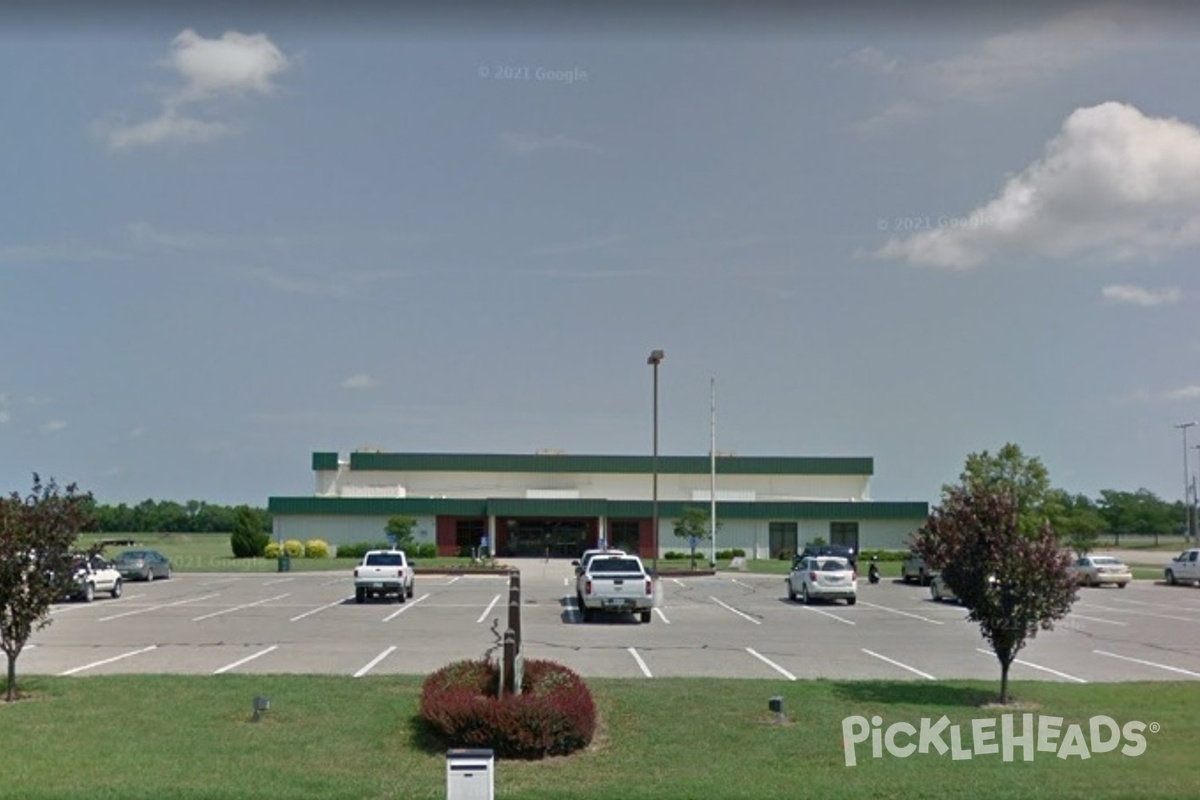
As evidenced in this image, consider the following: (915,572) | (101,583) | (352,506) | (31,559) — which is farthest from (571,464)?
(31,559)

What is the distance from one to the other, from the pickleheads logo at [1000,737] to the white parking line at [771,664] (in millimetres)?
4412

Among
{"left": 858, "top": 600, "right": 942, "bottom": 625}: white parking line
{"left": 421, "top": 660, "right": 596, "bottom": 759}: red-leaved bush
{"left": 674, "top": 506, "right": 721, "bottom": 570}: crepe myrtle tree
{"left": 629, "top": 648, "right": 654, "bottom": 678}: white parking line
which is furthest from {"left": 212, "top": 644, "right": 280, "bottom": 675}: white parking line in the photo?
{"left": 674, "top": 506, "right": 721, "bottom": 570}: crepe myrtle tree

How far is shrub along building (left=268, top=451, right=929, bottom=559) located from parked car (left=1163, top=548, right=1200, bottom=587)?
2259 cm

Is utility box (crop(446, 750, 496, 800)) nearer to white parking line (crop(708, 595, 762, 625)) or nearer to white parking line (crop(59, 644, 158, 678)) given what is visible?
white parking line (crop(59, 644, 158, 678))

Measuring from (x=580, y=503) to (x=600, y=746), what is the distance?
63783mm

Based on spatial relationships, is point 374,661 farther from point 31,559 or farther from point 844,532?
point 844,532

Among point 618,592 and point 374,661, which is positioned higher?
point 618,592

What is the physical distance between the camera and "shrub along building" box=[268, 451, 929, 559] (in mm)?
76375

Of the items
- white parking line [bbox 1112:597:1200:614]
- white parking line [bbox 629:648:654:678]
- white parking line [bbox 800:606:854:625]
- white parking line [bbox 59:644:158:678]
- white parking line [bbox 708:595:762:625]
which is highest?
white parking line [bbox 59:644:158:678]

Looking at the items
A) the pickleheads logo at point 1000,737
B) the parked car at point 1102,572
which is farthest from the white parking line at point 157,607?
the parked car at point 1102,572

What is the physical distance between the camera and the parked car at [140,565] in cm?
4903

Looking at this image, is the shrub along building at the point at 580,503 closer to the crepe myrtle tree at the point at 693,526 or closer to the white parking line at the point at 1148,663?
the crepe myrtle tree at the point at 693,526

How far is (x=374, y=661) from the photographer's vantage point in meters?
20.6

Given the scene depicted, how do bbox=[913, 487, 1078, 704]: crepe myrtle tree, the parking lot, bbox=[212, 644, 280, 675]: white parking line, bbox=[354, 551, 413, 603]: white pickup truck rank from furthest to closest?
1. bbox=[354, 551, 413, 603]: white pickup truck
2. the parking lot
3. bbox=[212, 644, 280, 675]: white parking line
4. bbox=[913, 487, 1078, 704]: crepe myrtle tree
